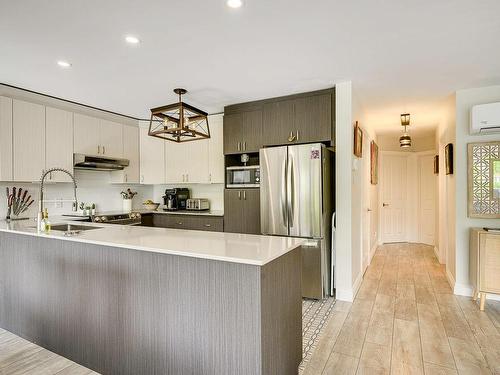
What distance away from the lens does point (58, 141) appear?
3969 mm

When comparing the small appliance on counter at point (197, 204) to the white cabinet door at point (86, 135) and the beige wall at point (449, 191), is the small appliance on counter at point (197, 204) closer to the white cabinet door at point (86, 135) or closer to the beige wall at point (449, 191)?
the white cabinet door at point (86, 135)

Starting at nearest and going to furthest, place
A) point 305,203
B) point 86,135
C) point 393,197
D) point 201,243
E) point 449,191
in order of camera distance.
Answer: point 201,243 → point 305,203 → point 449,191 → point 86,135 → point 393,197

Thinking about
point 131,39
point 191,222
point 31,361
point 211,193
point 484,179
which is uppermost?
point 131,39

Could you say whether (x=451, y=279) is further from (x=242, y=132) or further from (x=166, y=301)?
(x=166, y=301)

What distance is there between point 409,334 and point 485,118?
2.41 m

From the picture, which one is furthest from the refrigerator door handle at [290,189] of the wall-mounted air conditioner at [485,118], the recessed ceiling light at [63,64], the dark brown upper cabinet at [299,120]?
the recessed ceiling light at [63,64]

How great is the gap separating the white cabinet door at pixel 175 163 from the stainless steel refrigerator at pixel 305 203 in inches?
76.7

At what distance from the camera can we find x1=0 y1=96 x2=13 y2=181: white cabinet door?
340cm

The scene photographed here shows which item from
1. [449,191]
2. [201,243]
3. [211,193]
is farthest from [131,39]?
[449,191]

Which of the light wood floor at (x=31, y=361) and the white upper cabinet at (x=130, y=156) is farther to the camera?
the white upper cabinet at (x=130, y=156)

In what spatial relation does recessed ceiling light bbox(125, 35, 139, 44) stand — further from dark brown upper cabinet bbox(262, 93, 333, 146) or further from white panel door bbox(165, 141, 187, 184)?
white panel door bbox(165, 141, 187, 184)

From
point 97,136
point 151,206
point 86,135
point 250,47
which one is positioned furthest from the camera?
point 151,206

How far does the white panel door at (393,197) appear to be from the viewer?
700 centimetres

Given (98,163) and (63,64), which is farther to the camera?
(98,163)
